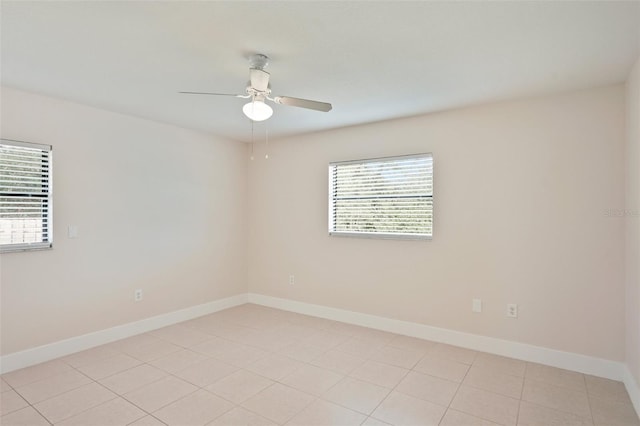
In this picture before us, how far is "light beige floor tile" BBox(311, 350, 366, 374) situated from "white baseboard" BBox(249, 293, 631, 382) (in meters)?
0.83

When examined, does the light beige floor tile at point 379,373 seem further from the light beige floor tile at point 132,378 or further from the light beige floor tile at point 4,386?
the light beige floor tile at point 4,386

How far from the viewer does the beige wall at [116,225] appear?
3.05m

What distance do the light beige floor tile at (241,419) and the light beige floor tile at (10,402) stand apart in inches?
53.4

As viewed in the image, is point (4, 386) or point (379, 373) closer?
point (4, 386)

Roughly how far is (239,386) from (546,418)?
209cm

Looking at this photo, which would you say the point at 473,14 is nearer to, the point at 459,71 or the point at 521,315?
the point at 459,71

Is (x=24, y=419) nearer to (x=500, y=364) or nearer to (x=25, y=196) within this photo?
(x=25, y=196)

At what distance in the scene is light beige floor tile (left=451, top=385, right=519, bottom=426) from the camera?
226 cm

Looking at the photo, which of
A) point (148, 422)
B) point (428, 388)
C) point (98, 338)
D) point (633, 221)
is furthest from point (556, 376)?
point (98, 338)

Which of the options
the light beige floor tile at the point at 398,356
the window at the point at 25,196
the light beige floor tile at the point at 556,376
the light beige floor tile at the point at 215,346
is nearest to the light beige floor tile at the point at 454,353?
the light beige floor tile at the point at 398,356

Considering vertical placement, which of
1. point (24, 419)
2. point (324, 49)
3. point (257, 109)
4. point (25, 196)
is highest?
point (324, 49)

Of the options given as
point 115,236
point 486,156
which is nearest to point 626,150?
point 486,156

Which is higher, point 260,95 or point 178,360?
point 260,95

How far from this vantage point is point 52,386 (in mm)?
2635
